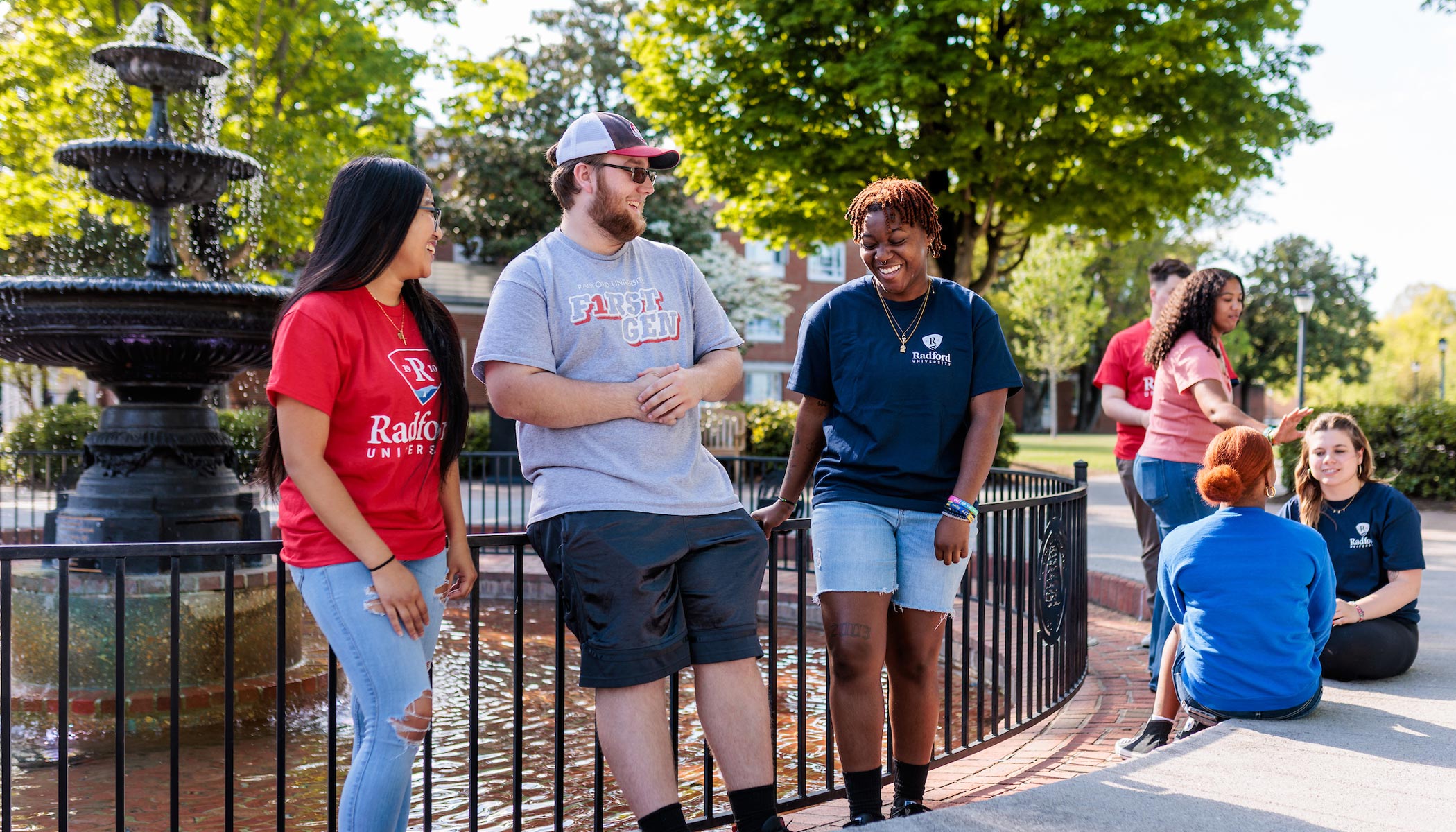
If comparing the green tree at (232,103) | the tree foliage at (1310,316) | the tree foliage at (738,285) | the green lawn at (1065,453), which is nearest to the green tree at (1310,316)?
the tree foliage at (1310,316)

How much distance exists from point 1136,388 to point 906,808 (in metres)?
3.07

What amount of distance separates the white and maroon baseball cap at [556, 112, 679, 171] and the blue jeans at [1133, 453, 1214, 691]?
293 cm

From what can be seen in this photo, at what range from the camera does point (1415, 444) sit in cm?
1483

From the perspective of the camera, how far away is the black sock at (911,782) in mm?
3223

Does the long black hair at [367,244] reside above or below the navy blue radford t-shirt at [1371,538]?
above

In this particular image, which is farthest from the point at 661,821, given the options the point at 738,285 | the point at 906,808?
the point at 738,285

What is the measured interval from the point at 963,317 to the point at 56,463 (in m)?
16.6

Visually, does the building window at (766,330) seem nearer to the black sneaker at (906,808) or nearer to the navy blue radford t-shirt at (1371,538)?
the navy blue radford t-shirt at (1371,538)

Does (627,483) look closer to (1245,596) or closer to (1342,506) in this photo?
(1245,596)

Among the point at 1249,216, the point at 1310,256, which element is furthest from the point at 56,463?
the point at 1310,256

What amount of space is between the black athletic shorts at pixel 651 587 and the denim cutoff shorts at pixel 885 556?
44 centimetres

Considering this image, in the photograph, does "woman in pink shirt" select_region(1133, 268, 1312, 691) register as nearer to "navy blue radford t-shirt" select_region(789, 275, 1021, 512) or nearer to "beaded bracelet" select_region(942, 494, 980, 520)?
"navy blue radford t-shirt" select_region(789, 275, 1021, 512)

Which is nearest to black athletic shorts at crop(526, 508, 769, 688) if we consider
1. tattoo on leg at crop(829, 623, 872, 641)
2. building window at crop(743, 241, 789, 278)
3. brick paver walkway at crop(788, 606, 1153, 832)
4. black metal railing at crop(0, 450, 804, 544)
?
tattoo on leg at crop(829, 623, 872, 641)

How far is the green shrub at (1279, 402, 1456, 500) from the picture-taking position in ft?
47.9
